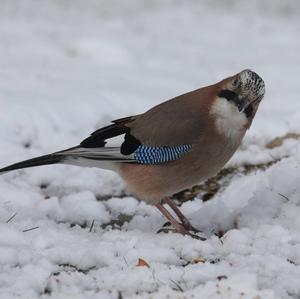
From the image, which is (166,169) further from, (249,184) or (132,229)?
(249,184)

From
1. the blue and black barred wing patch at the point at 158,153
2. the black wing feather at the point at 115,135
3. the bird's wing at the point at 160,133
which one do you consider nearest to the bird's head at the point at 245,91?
the bird's wing at the point at 160,133

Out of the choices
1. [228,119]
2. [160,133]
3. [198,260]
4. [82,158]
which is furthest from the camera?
[82,158]

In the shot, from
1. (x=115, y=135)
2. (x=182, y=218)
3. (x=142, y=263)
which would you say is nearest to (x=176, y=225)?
(x=182, y=218)

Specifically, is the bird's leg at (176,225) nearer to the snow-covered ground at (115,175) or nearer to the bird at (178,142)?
the bird at (178,142)

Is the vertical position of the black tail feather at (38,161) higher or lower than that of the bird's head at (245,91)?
lower

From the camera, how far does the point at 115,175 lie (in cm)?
631

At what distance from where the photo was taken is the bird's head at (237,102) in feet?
15.3

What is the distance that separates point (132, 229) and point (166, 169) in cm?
51

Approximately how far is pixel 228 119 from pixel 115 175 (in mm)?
1678

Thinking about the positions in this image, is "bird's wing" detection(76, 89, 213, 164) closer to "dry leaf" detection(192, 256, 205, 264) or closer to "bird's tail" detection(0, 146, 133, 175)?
"bird's tail" detection(0, 146, 133, 175)

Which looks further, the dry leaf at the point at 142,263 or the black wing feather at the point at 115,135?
the black wing feather at the point at 115,135

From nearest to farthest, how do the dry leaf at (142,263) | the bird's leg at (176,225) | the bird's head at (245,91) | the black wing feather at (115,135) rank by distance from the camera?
the dry leaf at (142,263)
the bird's head at (245,91)
the bird's leg at (176,225)
the black wing feather at (115,135)

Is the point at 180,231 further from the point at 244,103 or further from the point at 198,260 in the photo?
the point at 244,103

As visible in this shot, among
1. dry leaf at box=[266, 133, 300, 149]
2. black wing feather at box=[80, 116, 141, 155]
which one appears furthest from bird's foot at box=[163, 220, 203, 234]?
dry leaf at box=[266, 133, 300, 149]
